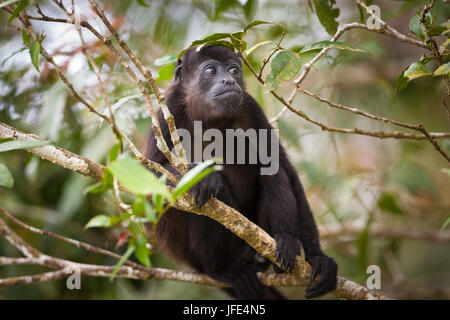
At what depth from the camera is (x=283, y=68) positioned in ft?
9.36

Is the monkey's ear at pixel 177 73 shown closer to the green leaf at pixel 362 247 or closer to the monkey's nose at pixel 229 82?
the monkey's nose at pixel 229 82

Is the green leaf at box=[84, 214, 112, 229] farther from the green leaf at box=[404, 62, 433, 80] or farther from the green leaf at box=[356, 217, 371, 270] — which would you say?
the green leaf at box=[356, 217, 371, 270]

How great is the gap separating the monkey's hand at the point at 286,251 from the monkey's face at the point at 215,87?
1158mm

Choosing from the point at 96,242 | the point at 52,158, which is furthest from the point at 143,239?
the point at 96,242

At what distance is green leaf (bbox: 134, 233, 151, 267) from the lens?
74.8 inches

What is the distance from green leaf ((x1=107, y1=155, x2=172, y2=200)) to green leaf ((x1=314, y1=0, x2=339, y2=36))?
2.40 m

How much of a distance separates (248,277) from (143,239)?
6.98 feet

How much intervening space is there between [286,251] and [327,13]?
1.87m

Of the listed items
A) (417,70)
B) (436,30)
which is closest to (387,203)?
(417,70)

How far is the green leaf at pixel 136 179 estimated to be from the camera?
1.62m

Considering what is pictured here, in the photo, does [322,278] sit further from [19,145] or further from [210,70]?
[19,145]

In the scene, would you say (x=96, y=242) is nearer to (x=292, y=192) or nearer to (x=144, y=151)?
(x=144, y=151)

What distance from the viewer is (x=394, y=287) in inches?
222

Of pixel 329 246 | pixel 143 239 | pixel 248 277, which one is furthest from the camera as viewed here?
pixel 329 246
